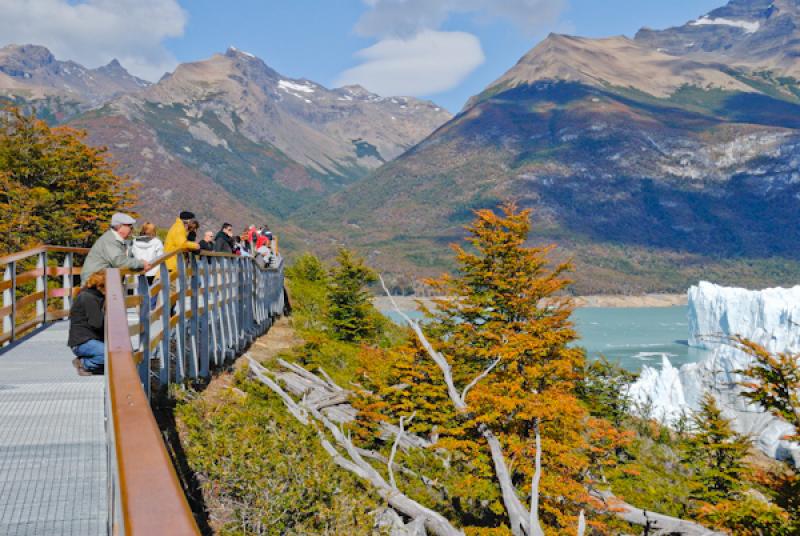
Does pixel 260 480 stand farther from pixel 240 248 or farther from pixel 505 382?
pixel 240 248

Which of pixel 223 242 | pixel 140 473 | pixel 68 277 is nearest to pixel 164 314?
pixel 68 277

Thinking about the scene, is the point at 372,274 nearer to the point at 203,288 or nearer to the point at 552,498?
the point at 552,498

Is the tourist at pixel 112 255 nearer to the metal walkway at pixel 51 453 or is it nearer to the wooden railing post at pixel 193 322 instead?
the metal walkway at pixel 51 453

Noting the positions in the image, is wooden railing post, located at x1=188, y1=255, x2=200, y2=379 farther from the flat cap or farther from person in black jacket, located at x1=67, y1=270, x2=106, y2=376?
person in black jacket, located at x1=67, y1=270, x2=106, y2=376

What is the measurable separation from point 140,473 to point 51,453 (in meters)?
3.30

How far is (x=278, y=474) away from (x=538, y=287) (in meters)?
16.0

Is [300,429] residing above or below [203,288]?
below

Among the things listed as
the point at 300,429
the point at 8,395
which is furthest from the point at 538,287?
the point at 8,395

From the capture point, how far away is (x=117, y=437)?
5.95 feet

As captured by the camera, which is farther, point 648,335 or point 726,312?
point 648,335

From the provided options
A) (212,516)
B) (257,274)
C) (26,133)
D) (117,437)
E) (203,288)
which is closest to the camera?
(117,437)

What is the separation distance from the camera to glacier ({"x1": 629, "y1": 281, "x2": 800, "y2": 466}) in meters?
55.7

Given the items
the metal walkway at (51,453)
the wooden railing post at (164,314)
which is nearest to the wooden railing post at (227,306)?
the wooden railing post at (164,314)

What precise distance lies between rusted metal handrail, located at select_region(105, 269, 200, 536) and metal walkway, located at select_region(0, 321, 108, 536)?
144cm
